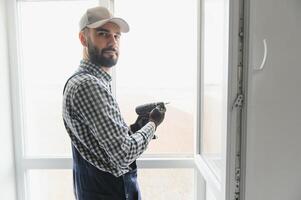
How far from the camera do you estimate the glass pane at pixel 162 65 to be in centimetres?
170

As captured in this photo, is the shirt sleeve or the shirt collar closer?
the shirt sleeve

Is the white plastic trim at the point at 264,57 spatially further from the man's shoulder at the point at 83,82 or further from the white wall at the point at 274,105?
the man's shoulder at the point at 83,82

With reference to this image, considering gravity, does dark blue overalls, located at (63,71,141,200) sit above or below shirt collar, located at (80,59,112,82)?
below

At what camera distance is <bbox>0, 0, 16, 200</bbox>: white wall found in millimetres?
1632

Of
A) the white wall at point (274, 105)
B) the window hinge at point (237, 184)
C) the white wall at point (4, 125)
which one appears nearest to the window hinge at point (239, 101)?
the white wall at point (274, 105)

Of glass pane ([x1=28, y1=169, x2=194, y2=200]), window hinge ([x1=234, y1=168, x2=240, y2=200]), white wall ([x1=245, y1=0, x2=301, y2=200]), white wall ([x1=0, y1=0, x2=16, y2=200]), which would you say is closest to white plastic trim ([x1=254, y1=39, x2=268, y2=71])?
white wall ([x1=245, y1=0, x2=301, y2=200])

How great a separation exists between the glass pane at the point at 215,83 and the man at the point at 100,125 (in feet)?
0.90

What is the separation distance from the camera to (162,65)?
1.73 meters

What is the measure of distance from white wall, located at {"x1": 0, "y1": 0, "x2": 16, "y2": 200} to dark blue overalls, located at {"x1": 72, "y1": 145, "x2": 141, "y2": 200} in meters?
0.64

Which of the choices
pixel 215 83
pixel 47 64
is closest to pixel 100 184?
pixel 215 83

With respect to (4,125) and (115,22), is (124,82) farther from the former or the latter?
(4,125)

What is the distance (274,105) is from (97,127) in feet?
2.29

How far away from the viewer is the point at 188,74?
1731mm

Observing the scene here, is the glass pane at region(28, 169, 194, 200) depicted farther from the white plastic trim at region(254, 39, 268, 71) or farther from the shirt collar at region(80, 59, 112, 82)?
the white plastic trim at region(254, 39, 268, 71)
